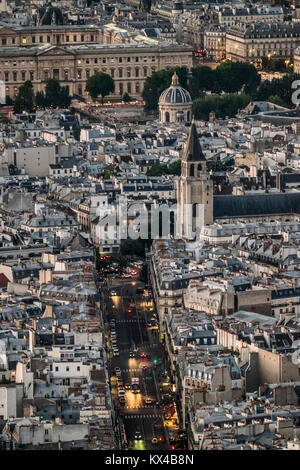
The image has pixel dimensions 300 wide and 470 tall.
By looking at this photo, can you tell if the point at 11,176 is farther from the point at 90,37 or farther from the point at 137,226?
the point at 90,37

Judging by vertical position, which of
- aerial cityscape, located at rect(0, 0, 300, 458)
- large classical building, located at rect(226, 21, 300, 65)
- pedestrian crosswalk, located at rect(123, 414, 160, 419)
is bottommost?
pedestrian crosswalk, located at rect(123, 414, 160, 419)

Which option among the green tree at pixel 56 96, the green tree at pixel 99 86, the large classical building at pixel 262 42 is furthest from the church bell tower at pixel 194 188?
the large classical building at pixel 262 42

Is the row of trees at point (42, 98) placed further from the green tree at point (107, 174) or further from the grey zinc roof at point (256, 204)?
the grey zinc roof at point (256, 204)

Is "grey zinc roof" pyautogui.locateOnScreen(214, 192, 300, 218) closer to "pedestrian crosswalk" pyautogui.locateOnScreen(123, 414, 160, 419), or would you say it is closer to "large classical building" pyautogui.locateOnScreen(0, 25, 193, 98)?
"pedestrian crosswalk" pyautogui.locateOnScreen(123, 414, 160, 419)

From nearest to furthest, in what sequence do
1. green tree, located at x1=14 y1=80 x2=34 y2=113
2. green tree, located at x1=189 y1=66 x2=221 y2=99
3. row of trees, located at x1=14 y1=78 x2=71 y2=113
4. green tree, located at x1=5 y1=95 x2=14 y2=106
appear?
green tree, located at x1=14 y1=80 x2=34 y2=113, row of trees, located at x1=14 y1=78 x2=71 y2=113, green tree, located at x1=5 y1=95 x2=14 y2=106, green tree, located at x1=189 y1=66 x2=221 y2=99

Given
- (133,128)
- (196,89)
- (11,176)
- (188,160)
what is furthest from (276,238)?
(196,89)

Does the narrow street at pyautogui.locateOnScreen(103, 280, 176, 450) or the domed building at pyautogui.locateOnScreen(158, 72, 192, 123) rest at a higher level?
the domed building at pyautogui.locateOnScreen(158, 72, 192, 123)

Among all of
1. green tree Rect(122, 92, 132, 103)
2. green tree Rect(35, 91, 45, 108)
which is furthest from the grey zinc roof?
green tree Rect(122, 92, 132, 103)

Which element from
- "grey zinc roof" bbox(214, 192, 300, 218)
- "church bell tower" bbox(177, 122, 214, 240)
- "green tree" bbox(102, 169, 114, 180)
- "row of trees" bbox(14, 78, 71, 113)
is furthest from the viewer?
"row of trees" bbox(14, 78, 71, 113)
